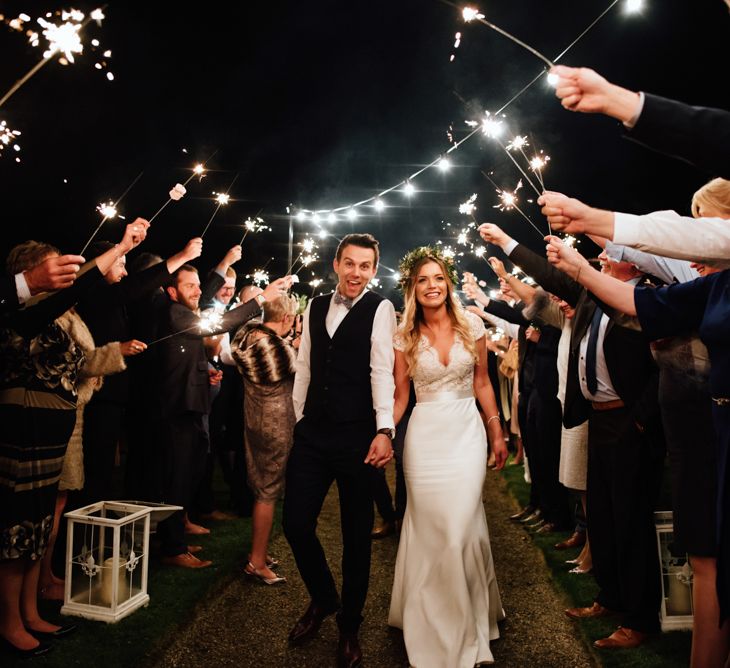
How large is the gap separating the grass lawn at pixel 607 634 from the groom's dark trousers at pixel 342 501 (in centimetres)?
156

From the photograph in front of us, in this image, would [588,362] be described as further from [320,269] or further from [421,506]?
[320,269]

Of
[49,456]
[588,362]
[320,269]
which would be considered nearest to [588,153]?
[588,362]

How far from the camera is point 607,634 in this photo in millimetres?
3822

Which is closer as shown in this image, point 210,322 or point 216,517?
point 210,322

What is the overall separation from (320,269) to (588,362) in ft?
121

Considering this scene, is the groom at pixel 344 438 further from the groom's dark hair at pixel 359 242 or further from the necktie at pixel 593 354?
the necktie at pixel 593 354

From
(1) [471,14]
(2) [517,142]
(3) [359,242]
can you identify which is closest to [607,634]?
(3) [359,242]

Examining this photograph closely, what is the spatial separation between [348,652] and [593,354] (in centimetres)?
255

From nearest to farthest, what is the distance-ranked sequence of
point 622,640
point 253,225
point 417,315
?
1. point 622,640
2. point 417,315
3. point 253,225

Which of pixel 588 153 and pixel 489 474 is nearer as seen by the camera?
pixel 489 474

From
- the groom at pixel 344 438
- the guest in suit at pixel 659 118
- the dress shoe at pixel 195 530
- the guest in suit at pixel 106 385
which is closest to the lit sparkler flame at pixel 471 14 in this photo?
the groom at pixel 344 438

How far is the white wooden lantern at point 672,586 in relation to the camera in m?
3.76

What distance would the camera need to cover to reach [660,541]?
3771mm

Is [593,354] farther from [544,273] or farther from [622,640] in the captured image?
[622,640]
